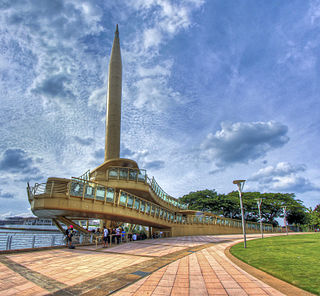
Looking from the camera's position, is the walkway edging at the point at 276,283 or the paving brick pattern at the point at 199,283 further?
the paving brick pattern at the point at 199,283

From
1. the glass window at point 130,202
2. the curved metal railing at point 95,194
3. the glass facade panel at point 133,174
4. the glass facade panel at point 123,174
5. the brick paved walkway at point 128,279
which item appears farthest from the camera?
the glass facade panel at point 133,174

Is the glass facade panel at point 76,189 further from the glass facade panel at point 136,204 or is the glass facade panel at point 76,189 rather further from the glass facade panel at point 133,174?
the glass facade panel at point 133,174

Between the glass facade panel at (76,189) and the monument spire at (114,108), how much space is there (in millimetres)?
24662

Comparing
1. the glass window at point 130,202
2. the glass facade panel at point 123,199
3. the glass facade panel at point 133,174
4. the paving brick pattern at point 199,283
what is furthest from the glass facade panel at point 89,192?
the paving brick pattern at point 199,283

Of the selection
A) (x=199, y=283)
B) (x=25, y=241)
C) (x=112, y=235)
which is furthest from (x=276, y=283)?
(x=112, y=235)

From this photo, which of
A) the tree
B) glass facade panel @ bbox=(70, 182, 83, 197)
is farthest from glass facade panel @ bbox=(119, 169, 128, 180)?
the tree

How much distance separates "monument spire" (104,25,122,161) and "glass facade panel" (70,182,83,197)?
24662 mm

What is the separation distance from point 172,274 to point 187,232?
25.0 m

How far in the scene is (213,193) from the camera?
207ft

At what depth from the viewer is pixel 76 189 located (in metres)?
17.5

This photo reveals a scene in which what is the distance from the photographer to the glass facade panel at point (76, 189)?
681 inches

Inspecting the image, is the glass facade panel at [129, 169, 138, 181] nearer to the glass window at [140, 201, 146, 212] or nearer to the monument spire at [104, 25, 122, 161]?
the glass window at [140, 201, 146, 212]

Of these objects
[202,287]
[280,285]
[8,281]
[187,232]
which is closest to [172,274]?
[202,287]

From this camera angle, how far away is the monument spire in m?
43.2
